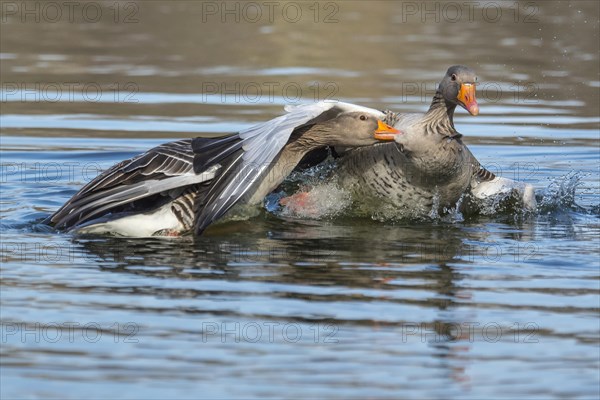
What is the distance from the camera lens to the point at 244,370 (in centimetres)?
673

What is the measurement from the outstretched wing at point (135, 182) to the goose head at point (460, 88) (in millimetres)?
2290

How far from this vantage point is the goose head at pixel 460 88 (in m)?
10.4

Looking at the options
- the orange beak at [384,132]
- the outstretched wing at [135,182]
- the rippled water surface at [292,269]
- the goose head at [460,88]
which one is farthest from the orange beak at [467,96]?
the outstretched wing at [135,182]

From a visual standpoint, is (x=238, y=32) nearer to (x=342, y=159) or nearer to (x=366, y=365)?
(x=342, y=159)

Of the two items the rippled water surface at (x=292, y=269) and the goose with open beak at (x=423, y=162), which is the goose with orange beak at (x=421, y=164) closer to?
the goose with open beak at (x=423, y=162)

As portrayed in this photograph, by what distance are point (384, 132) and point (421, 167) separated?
1.57ft

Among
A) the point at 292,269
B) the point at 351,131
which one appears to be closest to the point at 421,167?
the point at 351,131

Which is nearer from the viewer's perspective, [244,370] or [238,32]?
[244,370]

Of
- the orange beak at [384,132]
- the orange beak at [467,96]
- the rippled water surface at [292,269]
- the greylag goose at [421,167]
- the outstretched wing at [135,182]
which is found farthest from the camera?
the orange beak at [384,132]

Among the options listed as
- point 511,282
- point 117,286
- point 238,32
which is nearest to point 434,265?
point 511,282

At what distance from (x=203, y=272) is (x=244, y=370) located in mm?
2328

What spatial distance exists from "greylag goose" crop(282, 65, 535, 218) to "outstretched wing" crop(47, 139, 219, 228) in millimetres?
1485

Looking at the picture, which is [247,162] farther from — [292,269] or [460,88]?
[460,88]

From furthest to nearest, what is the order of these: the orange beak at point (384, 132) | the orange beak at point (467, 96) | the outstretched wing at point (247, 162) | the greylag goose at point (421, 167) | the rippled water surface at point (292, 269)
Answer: the orange beak at point (384, 132) < the greylag goose at point (421, 167) < the orange beak at point (467, 96) < the outstretched wing at point (247, 162) < the rippled water surface at point (292, 269)
